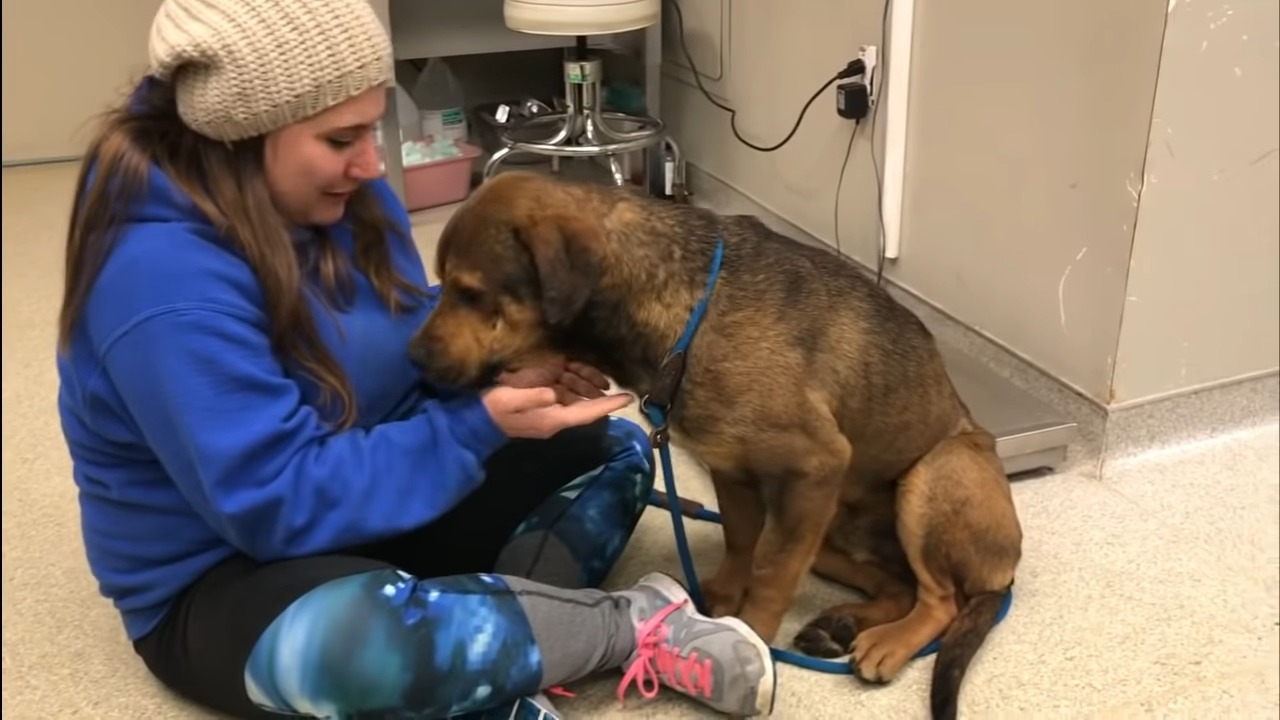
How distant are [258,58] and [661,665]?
3.33ft

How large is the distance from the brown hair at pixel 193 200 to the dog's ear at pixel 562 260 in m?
0.33

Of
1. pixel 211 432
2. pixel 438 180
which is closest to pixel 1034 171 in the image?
pixel 211 432

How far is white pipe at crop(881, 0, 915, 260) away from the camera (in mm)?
2707

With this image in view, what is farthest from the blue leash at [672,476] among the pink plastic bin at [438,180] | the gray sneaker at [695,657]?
the pink plastic bin at [438,180]

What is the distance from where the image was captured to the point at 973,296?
8.71ft

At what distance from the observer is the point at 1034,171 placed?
2375mm

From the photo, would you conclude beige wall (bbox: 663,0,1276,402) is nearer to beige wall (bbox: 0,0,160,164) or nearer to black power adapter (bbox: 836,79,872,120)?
black power adapter (bbox: 836,79,872,120)

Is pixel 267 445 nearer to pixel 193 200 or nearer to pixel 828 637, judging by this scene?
pixel 193 200

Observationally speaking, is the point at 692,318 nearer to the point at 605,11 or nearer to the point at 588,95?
the point at 605,11

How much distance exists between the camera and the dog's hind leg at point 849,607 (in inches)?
72.2

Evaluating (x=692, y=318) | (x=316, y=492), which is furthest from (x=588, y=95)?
(x=316, y=492)

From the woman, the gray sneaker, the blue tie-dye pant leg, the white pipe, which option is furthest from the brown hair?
the white pipe

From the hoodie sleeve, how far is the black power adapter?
1698 millimetres

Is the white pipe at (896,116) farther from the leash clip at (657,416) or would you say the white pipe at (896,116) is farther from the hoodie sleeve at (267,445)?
the hoodie sleeve at (267,445)
